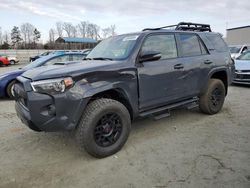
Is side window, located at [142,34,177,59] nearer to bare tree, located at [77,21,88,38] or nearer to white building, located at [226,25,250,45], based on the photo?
white building, located at [226,25,250,45]

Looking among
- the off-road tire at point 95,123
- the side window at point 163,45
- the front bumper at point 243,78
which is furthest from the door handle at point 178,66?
the front bumper at point 243,78

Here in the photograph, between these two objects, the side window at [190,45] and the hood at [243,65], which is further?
the hood at [243,65]

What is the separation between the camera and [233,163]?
330cm

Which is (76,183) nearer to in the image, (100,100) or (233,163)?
(100,100)

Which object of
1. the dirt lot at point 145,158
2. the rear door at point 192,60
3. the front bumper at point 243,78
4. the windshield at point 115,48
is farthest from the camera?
the front bumper at point 243,78

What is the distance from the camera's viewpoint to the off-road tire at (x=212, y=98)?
5.28m

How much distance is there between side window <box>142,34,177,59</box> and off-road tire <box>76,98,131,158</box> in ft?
3.79

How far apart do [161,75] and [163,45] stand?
63 centimetres

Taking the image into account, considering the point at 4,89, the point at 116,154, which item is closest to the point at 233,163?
the point at 116,154

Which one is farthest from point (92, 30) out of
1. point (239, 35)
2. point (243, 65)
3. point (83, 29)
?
point (243, 65)

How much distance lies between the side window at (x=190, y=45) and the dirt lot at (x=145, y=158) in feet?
4.78

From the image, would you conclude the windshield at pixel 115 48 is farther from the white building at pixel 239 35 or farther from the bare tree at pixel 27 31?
the bare tree at pixel 27 31

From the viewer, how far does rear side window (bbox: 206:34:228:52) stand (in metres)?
5.46

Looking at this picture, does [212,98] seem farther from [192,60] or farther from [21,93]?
[21,93]
